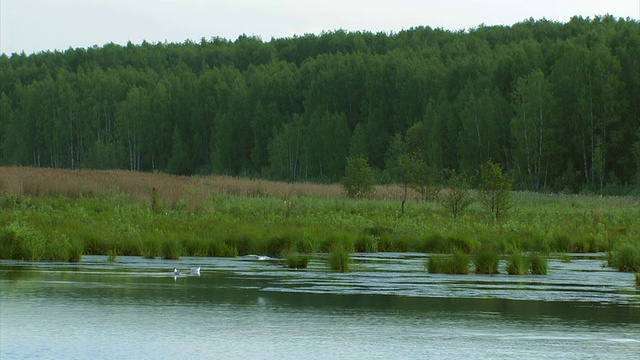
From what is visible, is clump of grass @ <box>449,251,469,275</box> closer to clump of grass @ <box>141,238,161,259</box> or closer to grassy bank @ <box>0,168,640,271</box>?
grassy bank @ <box>0,168,640,271</box>

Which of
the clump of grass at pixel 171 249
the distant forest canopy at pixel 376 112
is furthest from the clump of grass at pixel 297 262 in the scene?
the distant forest canopy at pixel 376 112

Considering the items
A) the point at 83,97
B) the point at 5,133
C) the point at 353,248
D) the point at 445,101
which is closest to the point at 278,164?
the point at 445,101

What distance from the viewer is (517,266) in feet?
67.9

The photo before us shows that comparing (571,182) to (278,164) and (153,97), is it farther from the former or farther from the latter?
(153,97)

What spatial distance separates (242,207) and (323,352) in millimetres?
26759

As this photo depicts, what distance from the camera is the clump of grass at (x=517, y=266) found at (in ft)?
67.8

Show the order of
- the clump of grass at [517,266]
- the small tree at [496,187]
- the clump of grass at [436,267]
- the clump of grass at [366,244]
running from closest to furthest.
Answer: the clump of grass at [517,266], the clump of grass at [436,267], the clump of grass at [366,244], the small tree at [496,187]

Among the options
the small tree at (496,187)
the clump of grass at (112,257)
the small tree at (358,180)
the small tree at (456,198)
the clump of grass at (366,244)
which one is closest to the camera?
the clump of grass at (112,257)

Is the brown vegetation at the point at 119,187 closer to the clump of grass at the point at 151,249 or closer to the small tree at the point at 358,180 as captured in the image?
the small tree at the point at 358,180

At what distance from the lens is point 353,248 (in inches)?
1056

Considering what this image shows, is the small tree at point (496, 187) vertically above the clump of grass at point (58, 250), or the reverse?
the small tree at point (496, 187)

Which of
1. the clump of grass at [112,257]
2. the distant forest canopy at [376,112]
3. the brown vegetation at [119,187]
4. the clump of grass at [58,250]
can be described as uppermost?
the distant forest canopy at [376,112]

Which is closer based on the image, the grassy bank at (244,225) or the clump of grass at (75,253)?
the clump of grass at (75,253)

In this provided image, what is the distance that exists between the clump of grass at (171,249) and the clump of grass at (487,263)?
273 inches
